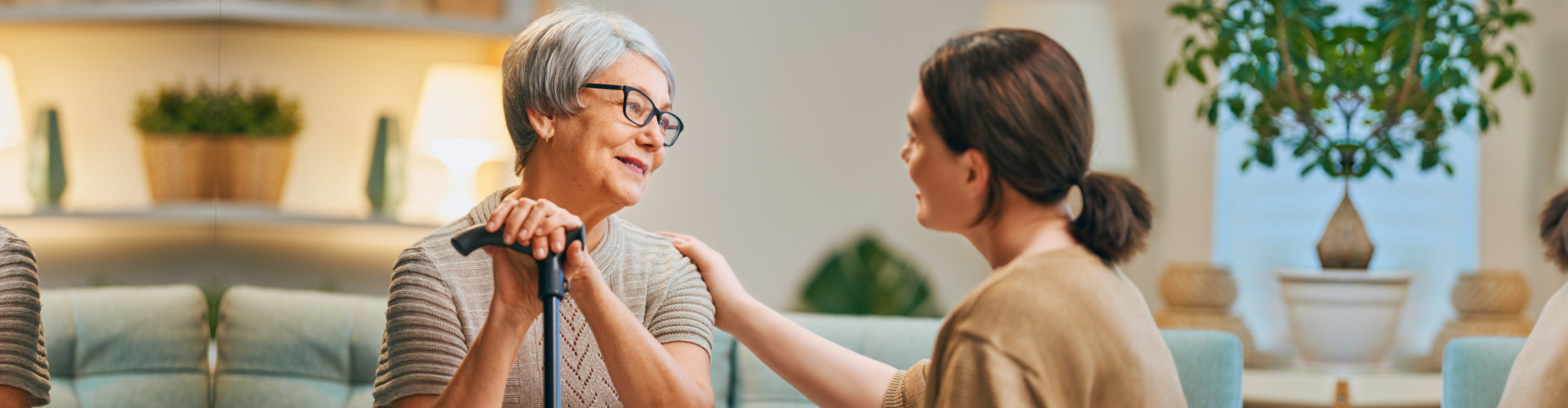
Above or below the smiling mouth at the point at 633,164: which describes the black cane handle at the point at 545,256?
below

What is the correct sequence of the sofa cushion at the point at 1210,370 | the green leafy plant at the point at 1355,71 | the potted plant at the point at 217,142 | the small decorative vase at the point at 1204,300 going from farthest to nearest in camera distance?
the small decorative vase at the point at 1204,300, the green leafy plant at the point at 1355,71, the sofa cushion at the point at 1210,370, the potted plant at the point at 217,142

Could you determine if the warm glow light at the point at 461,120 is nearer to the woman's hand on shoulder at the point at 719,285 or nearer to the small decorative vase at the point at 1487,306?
the woman's hand on shoulder at the point at 719,285

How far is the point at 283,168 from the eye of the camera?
2.78 meters

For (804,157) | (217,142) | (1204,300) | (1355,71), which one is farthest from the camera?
(804,157)

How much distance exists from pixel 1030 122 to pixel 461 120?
208 cm

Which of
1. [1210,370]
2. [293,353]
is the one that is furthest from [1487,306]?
[293,353]

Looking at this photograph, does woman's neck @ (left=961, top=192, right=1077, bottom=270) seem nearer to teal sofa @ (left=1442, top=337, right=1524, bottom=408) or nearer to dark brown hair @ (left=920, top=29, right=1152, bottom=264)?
dark brown hair @ (left=920, top=29, right=1152, bottom=264)

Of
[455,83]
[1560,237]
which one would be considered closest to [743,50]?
[455,83]

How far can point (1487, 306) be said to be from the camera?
301cm

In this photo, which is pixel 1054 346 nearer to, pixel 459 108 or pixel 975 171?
pixel 975 171

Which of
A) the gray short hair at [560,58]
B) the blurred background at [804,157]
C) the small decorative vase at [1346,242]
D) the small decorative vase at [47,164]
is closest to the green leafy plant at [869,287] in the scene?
the blurred background at [804,157]

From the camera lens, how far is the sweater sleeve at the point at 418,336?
4.39ft

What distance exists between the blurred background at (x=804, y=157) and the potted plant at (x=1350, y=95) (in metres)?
0.18

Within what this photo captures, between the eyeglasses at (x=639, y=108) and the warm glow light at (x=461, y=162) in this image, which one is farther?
the warm glow light at (x=461, y=162)
